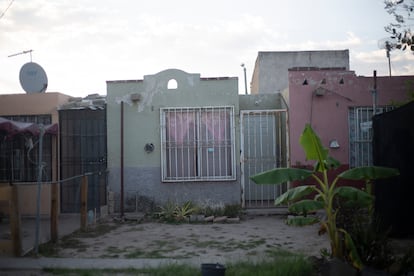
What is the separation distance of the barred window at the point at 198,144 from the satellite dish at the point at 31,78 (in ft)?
12.7

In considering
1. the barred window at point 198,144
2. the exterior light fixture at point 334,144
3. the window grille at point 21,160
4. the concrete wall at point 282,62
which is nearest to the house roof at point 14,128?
the window grille at point 21,160

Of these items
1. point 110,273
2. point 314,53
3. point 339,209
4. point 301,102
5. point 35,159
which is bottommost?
point 110,273

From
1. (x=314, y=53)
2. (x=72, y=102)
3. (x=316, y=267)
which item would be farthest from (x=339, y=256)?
(x=314, y=53)

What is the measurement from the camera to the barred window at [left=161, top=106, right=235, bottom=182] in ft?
44.3

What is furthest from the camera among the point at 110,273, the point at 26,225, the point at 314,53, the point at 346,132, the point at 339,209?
the point at 314,53

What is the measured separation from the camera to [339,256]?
6.74m

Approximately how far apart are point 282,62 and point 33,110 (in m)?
13.1

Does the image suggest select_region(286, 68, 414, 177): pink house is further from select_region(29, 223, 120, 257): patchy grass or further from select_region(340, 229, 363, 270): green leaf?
select_region(340, 229, 363, 270): green leaf

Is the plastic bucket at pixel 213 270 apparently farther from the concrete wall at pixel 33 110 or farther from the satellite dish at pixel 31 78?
the satellite dish at pixel 31 78

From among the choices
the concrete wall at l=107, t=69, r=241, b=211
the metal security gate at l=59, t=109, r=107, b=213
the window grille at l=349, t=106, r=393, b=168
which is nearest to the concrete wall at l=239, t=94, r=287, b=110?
the concrete wall at l=107, t=69, r=241, b=211

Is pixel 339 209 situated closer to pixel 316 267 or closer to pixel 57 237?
pixel 316 267

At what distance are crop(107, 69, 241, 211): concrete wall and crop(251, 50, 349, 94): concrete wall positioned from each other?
30.4 feet

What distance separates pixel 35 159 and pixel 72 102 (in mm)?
1977

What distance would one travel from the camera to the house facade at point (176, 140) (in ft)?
44.0
